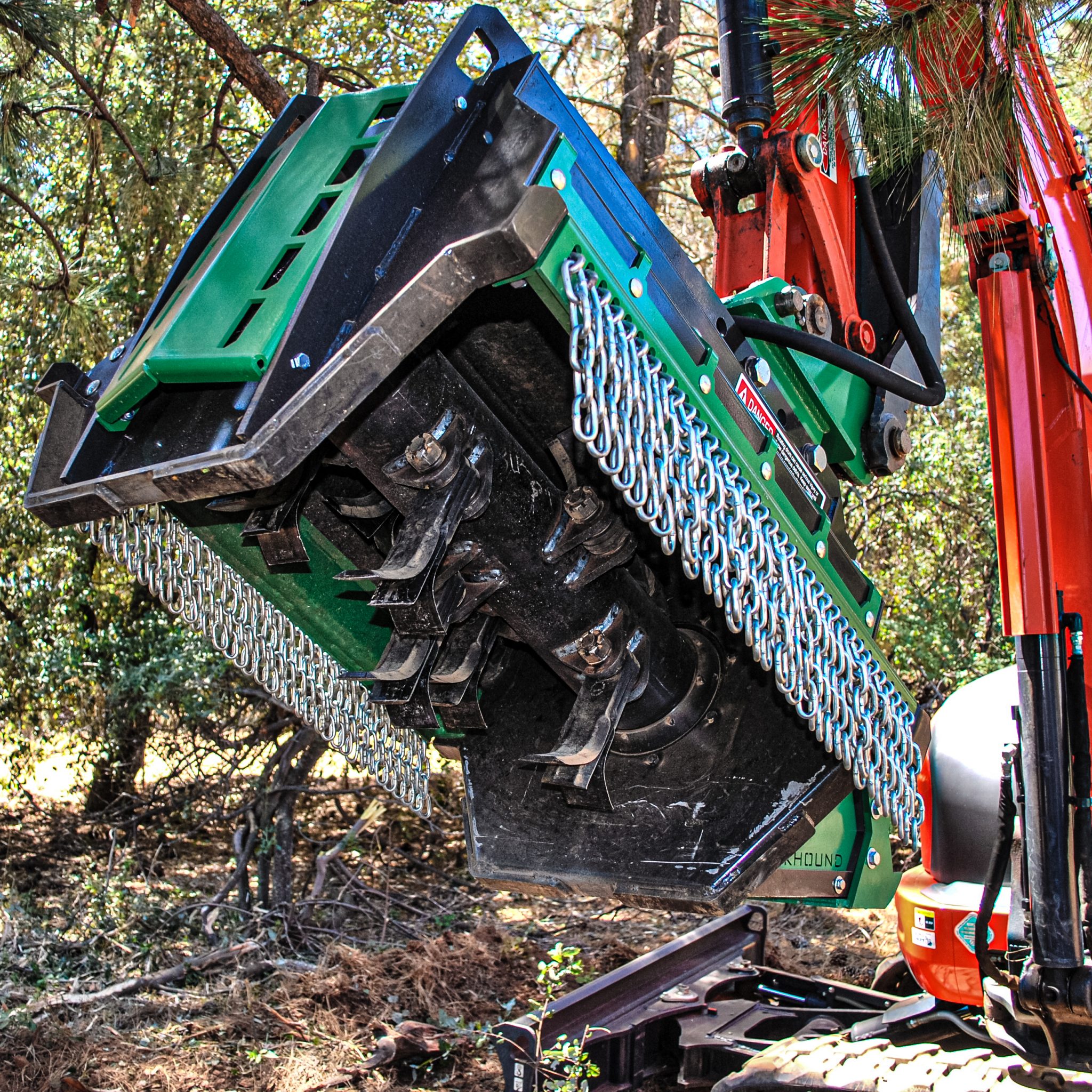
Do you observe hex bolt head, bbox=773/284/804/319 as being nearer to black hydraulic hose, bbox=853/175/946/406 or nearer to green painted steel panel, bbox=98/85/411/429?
black hydraulic hose, bbox=853/175/946/406

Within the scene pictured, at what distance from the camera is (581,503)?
2.93 metres

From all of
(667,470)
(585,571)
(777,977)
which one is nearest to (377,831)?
(777,977)

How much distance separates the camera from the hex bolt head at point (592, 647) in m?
3.06

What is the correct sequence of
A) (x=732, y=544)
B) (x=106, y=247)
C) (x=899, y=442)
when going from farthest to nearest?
1. (x=106, y=247)
2. (x=899, y=442)
3. (x=732, y=544)

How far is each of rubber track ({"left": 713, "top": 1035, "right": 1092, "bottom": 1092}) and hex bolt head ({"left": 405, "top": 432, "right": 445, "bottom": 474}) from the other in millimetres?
1977

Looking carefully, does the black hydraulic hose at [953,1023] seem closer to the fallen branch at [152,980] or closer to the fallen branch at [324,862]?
the fallen branch at [152,980]

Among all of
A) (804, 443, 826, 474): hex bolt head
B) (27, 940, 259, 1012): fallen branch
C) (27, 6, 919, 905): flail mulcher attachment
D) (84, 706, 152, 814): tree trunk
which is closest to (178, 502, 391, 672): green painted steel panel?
(27, 6, 919, 905): flail mulcher attachment

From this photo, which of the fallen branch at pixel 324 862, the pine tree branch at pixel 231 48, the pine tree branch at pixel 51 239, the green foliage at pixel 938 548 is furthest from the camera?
the green foliage at pixel 938 548

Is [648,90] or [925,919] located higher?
Result: [648,90]

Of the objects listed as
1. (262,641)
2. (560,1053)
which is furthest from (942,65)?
(560,1053)

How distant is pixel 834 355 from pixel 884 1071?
6.21ft

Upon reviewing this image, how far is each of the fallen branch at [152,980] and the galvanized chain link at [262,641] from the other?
A: 6.61ft

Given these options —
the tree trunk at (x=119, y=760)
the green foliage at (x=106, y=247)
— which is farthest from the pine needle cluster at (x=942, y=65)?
the tree trunk at (x=119, y=760)

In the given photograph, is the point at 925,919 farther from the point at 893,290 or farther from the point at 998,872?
the point at 893,290
